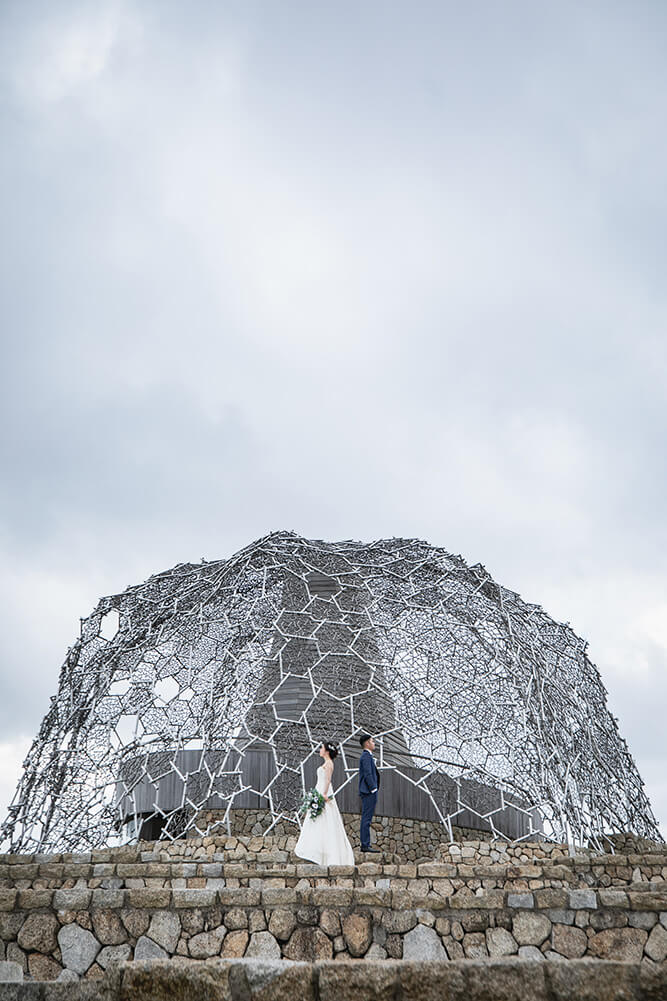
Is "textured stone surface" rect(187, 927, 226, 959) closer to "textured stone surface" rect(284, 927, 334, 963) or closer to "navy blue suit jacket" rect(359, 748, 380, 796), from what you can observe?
"textured stone surface" rect(284, 927, 334, 963)

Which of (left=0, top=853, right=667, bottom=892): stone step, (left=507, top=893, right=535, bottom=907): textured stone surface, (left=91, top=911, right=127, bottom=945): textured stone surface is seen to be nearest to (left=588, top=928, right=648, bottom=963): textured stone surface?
(left=507, top=893, right=535, bottom=907): textured stone surface

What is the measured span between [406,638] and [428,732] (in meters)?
1.65

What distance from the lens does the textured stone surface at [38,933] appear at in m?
4.66

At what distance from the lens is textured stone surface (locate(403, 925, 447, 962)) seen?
16.0ft

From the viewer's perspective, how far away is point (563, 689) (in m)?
15.1

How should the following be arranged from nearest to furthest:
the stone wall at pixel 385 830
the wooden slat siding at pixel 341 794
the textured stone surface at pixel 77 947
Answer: the textured stone surface at pixel 77 947, the stone wall at pixel 385 830, the wooden slat siding at pixel 341 794

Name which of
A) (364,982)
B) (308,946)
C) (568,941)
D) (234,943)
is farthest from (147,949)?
(364,982)

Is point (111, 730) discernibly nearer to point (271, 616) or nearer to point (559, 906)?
point (271, 616)

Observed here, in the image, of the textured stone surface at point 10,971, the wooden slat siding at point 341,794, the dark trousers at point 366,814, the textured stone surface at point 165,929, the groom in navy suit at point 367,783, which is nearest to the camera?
the textured stone surface at point 10,971

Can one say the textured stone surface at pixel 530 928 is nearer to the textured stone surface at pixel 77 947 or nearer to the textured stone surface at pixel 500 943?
the textured stone surface at pixel 500 943

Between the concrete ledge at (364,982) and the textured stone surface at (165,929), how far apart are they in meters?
2.35

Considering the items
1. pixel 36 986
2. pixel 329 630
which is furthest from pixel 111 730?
pixel 36 986

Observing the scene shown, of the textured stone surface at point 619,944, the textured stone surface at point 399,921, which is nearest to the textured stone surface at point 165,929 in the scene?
the textured stone surface at point 399,921

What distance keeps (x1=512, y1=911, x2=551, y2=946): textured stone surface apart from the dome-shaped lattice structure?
7815 millimetres
